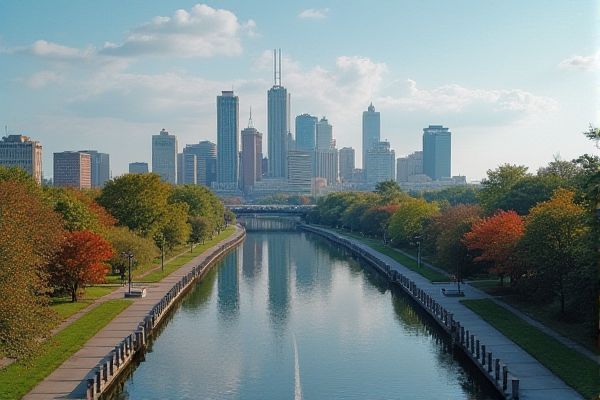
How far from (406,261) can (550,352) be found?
50.8 metres

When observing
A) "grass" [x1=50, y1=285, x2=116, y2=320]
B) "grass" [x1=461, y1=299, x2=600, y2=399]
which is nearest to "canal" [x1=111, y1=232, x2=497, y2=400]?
"grass" [x1=461, y1=299, x2=600, y2=399]

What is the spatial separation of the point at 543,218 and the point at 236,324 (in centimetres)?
2328

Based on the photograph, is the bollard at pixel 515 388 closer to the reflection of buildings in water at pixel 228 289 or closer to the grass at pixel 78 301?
the grass at pixel 78 301

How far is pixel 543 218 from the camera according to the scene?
47.2m

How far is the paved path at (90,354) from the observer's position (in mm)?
31578

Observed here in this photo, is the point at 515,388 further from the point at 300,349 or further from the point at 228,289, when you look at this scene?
the point at 228,289

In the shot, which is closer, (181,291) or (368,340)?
(368,340)

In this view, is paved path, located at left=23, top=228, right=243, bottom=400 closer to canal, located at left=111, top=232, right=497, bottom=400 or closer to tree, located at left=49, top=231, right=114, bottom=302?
canal, located at left=111, top=232, right=497, bottom=400

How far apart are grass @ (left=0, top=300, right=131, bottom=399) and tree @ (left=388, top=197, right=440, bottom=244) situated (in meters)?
51.6

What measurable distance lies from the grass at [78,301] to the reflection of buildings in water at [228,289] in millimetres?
9958

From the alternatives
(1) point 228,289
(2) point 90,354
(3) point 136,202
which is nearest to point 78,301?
(2) point 90,354

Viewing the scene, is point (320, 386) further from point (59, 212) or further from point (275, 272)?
point (275, 272)

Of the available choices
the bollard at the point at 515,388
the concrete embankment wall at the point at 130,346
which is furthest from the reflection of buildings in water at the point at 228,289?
the bollard at the point at 515,388

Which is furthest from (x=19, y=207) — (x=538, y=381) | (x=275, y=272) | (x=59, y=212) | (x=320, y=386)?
(x=275, y=272)
